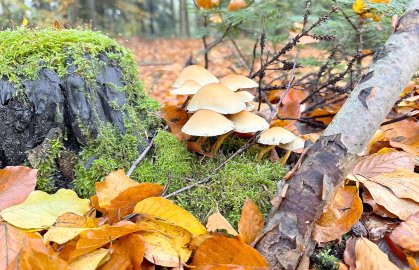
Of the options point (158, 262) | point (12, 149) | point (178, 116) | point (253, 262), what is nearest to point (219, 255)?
point (253, 262)

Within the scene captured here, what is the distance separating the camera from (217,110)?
178 cm

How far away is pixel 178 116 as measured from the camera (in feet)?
6.97

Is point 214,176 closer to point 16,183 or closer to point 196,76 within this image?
point 196,76

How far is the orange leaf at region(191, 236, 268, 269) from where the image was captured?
4.12 feet

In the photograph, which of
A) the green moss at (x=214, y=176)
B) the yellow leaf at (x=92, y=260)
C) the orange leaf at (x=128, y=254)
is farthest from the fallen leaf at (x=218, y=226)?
the yellow leaf at (x=92, y=260)

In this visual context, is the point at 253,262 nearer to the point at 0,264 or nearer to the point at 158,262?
the point at 158,262

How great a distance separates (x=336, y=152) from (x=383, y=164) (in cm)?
50

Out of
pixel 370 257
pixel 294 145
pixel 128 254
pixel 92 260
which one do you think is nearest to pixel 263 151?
pixel 294 145

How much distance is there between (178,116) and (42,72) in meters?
0.79

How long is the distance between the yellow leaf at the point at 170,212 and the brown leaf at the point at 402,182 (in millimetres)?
892

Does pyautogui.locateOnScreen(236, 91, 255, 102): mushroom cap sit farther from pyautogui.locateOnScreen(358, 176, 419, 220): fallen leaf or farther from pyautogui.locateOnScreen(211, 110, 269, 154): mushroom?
pyautogui.locateOnScreen(358, 176, 419, 220): fallen leaf

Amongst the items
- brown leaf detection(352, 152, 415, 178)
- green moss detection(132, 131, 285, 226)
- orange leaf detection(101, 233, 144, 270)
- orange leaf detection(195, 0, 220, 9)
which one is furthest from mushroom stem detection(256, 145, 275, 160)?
orange leaf detection(195, 0, 220, 9)

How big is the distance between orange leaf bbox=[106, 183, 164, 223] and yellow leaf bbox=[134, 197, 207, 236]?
2.7 inches

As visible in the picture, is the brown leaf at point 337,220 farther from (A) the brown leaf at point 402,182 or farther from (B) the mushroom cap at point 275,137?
(B) the mushroom cap at point 275,137
